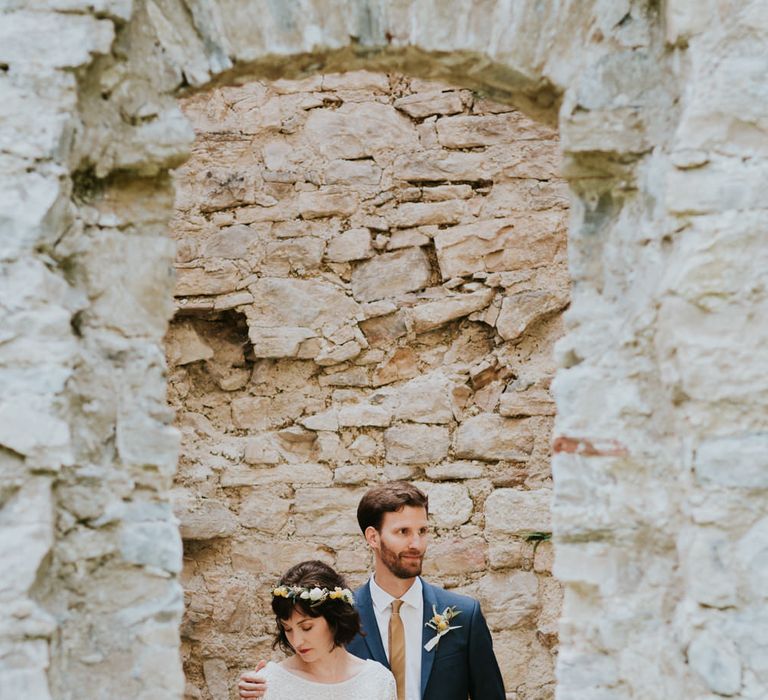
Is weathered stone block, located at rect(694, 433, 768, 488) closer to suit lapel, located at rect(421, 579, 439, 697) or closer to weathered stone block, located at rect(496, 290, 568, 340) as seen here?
suit lapel, located at rect(421, 579, 439, 697)

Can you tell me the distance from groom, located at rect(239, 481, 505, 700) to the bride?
0.09 m

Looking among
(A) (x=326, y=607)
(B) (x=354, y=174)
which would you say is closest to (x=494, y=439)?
(A) (x=326, y=607)

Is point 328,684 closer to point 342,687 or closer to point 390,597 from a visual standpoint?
point 342,687

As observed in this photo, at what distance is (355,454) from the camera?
4605mm

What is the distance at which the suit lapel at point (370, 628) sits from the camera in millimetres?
3869

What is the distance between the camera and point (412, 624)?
12.7 ft

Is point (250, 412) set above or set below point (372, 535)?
above

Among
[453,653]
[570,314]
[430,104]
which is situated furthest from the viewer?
[430,104]

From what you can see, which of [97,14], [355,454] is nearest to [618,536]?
[97,14]

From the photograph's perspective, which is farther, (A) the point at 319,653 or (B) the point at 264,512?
(B) the point at 264,512

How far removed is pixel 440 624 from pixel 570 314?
1779 millimetres

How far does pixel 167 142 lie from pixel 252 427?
8.04 ft

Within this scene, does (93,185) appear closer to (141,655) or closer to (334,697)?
(141,655)

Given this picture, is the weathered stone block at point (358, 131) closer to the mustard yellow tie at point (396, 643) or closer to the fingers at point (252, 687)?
the mustard yellow tie at point (396, 643)
